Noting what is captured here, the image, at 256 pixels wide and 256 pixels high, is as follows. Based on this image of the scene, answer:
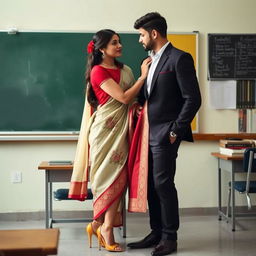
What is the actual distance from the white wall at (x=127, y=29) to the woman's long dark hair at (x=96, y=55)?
1223 mm

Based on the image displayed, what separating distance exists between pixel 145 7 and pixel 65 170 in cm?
191

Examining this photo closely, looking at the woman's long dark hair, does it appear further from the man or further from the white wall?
the white wall

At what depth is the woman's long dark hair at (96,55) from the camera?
3.36 meters

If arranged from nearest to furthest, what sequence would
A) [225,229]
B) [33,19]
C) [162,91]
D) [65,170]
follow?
[162,91] < [65,170] < [225,229] < [33,19]

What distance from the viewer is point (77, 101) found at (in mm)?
4586

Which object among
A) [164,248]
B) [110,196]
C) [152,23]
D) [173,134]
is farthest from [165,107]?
[164,248]

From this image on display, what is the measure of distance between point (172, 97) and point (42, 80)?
1759 mm

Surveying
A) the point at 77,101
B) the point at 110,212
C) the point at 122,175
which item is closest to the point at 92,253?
the point at 110,212

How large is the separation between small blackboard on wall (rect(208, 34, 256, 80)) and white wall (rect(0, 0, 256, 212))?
0.08 meters

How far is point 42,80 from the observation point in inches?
179

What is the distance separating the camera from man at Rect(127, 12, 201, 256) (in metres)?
3.16

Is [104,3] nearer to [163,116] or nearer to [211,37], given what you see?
[211,37]

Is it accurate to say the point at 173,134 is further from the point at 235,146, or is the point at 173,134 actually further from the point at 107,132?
the point at 235,146

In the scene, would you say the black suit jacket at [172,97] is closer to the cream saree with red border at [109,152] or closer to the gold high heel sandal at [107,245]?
the cream saree with red border at [109,152]
